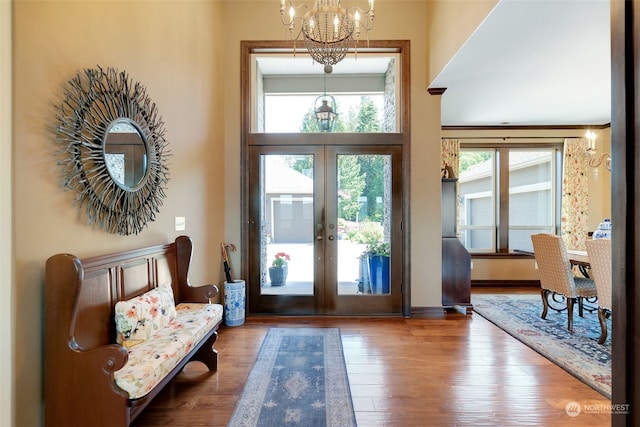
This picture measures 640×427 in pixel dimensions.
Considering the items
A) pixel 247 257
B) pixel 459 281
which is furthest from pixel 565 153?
pixel 247 257

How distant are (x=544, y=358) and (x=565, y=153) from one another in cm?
450

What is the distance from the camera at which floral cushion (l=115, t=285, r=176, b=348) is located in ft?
5.77

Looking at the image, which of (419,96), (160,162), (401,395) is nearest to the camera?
(401,395)

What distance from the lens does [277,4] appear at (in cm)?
386

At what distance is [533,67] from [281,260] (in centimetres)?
369

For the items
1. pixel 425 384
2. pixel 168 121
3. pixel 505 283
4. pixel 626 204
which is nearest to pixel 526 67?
pixel 626 204

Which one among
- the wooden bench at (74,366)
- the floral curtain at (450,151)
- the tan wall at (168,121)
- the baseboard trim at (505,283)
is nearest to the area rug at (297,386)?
the wooden bench at (74,366)

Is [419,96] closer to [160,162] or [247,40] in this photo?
[247,40]

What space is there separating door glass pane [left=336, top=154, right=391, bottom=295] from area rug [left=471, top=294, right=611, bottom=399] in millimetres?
1541

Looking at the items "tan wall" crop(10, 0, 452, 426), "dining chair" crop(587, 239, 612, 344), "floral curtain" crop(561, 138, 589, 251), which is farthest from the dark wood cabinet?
"floral curtain" crop(561, 138, 589, 251)

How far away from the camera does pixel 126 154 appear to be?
6.48 ft
